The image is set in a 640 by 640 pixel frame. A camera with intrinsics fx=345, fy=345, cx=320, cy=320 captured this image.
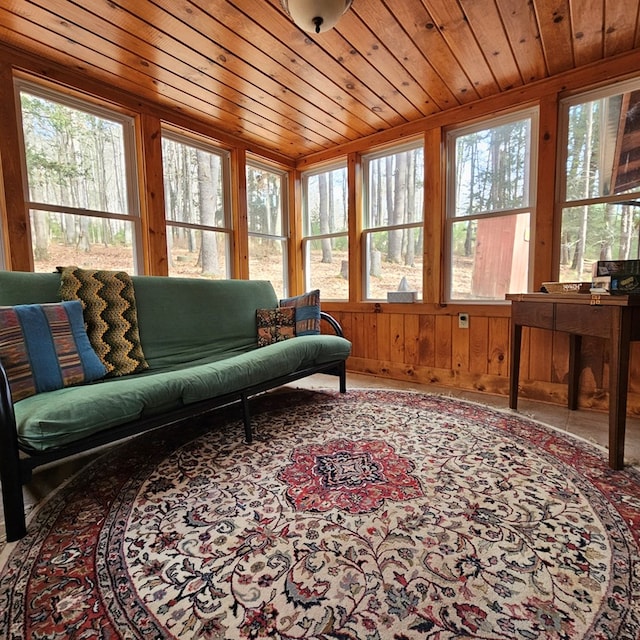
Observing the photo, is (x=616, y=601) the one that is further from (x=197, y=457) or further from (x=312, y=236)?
(x=312, y=236)

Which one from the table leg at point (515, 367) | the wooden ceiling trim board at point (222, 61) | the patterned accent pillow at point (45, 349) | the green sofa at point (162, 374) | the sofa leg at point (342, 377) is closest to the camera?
the green sofa at point (162, 374)

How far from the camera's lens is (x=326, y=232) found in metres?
3.66

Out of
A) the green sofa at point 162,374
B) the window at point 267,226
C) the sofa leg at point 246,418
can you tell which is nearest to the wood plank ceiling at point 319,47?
the window at point 267,226

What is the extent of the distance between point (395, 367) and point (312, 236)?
1.65 m

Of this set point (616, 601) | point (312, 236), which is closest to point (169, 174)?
point (312, 236)

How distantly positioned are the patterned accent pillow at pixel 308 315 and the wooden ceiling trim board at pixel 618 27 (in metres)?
2.28

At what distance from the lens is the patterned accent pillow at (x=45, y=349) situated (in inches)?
55.6

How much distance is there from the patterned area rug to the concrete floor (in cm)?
10

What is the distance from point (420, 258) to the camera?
3068 millimetres

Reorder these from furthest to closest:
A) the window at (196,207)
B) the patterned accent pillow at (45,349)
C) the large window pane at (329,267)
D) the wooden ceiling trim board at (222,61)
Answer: the large window pane at (329,267)
the window at (196,207)
the wooden ceiling trim board at (222,61)
the patterned accent pillow at (45,349)

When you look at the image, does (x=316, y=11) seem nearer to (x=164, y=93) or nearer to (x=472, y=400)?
(x=164, y=93)

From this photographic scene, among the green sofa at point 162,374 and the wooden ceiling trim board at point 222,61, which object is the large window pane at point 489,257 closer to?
the green sofa at point 162,374

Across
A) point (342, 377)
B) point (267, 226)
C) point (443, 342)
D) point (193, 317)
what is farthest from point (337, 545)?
point (267, 226)

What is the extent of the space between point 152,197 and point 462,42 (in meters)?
2.25
